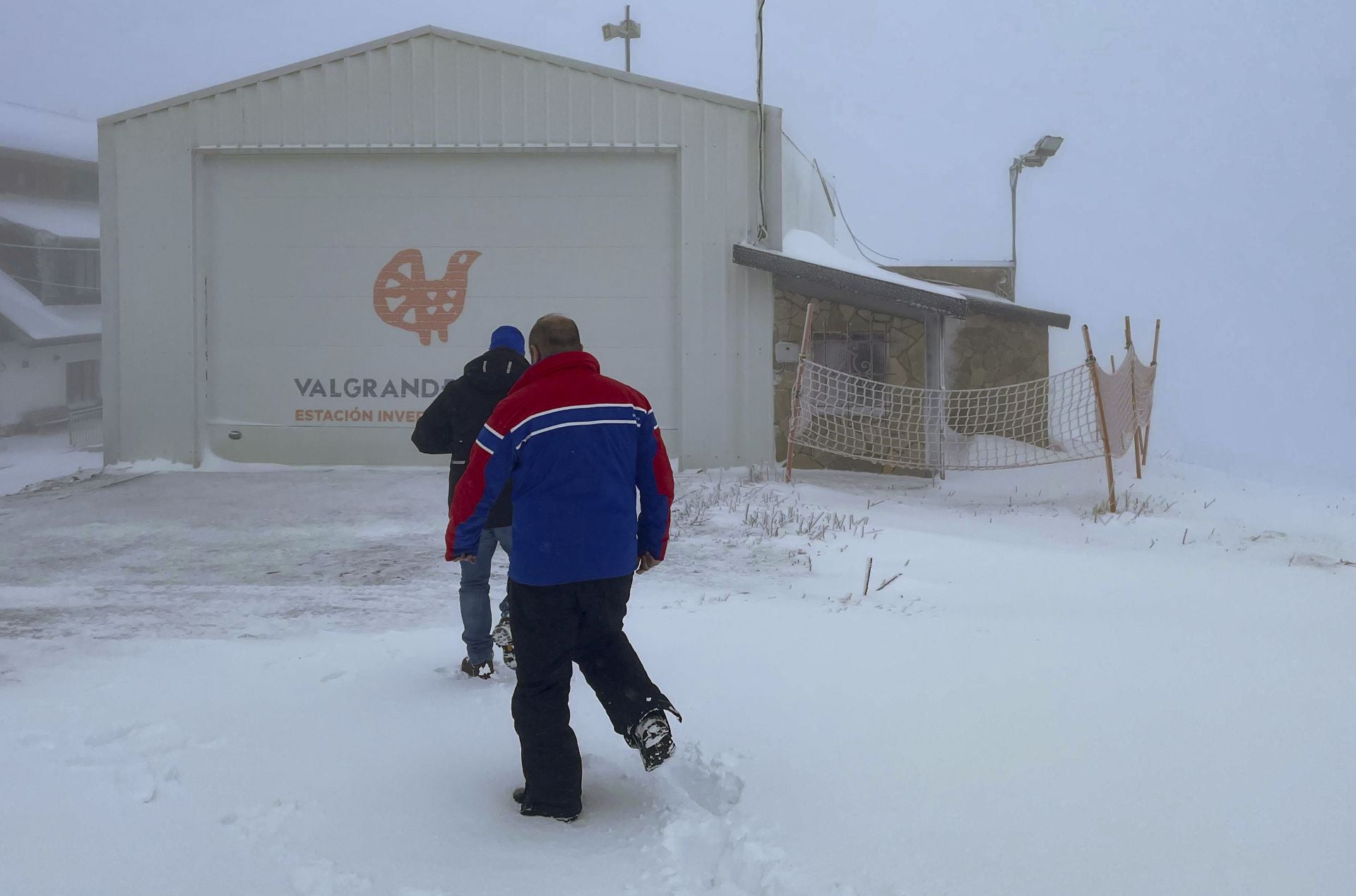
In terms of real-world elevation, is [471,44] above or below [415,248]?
above

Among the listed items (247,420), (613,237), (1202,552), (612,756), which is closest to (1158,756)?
(612,756)

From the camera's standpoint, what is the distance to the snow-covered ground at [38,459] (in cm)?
2098

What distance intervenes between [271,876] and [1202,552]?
7.24 m

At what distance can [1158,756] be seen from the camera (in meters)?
3.76

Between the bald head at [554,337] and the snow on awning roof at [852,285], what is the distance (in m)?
8.72

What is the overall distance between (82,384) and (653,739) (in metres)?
30.5

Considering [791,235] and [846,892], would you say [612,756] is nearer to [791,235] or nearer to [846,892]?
[846,892]

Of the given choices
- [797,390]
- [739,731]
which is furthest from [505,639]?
[797,390]

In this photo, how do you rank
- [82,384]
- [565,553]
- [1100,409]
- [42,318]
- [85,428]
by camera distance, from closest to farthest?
[565,553]
[1100,409]
[85,428]
[42,318]
[82,384]

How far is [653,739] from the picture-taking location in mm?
3586

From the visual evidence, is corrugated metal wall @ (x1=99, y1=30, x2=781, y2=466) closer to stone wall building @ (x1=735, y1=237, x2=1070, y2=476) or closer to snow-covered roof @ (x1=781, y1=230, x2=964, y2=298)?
stone wall building @ (x1=735, y1=237, x2=1070, y2=476)

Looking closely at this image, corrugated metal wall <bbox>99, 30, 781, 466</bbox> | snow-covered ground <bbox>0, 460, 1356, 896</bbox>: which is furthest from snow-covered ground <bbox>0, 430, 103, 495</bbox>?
snow-covered ground <bbox>0, 460, 1356, 896</bbox>

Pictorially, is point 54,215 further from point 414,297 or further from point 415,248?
point 414,297

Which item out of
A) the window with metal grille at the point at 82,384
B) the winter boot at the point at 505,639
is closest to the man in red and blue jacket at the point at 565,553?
the winter boot at the point at 505,639
